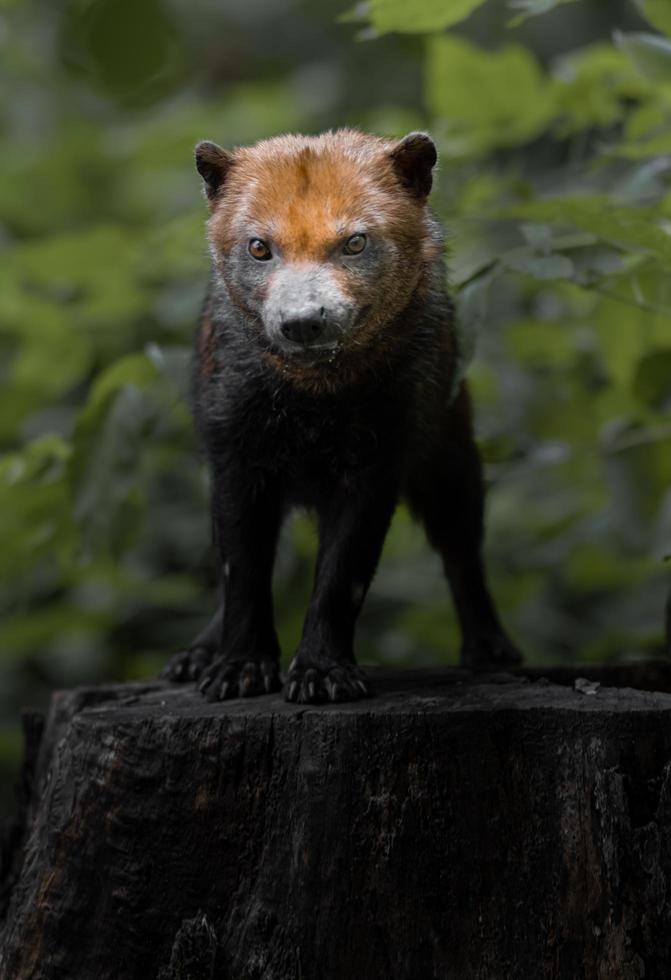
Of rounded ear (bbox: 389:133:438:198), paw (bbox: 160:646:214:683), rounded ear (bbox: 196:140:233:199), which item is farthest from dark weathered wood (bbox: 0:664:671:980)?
rounded ear (bbox: 196:140:233:199)

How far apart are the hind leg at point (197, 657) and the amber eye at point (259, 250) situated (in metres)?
1.48

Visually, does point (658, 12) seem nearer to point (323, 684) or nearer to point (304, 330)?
point (304, 330)

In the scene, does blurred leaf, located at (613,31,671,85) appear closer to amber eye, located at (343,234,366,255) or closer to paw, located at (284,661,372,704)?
amber eye, located at (343,234,366,255)

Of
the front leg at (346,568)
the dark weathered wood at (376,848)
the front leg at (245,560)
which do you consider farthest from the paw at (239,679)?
the dark weathered wood at (376,848)

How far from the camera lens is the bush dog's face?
3949 millimetres

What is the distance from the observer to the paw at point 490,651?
5562 mm

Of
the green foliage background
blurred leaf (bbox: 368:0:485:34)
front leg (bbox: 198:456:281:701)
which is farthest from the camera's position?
the green foliage background

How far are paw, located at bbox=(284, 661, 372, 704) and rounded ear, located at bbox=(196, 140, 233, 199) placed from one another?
1.57 m

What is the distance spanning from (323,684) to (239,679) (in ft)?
1.26

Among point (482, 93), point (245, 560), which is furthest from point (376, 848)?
point (482, 93)

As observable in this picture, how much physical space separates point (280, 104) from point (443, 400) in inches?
215

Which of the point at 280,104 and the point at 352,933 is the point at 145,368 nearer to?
the point at 352,933

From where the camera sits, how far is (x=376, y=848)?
3.71 m

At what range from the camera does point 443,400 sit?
16.3ft
